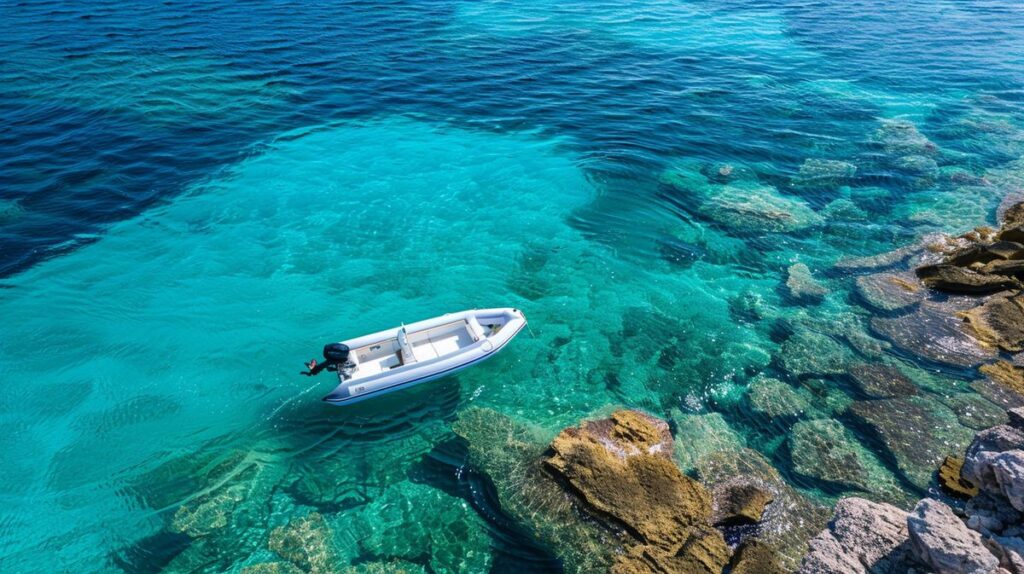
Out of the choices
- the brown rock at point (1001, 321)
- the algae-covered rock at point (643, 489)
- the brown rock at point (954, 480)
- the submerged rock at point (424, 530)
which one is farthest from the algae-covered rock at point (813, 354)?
the submerged rock at point (424, 530)

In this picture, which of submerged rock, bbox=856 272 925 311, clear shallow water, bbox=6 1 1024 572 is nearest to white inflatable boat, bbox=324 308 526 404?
clear shallow water, bbox=6 1 1024 572

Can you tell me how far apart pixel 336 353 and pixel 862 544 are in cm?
1329

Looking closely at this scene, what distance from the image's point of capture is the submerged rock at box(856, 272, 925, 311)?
19.9 m

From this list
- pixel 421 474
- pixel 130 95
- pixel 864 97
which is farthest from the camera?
pixel 864 97

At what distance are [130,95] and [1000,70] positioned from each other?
195 feet

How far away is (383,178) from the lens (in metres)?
27.4

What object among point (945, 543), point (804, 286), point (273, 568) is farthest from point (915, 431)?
point (273, 568)

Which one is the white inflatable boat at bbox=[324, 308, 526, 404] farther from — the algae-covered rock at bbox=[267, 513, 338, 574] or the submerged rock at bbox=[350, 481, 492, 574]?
the algae-covered rock at bbox=[267, 513, 338, 574]

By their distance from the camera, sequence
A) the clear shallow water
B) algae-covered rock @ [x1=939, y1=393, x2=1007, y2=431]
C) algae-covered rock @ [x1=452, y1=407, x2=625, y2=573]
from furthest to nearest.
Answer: algae-covered rock @ [x1=939, y1=393, x2=1007, y2=431]
the clear shallow water
algae-covered rock @ [x1=452, y1=407, x2=625, y2=573]

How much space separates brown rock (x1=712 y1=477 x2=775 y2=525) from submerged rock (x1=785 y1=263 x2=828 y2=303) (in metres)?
9.09

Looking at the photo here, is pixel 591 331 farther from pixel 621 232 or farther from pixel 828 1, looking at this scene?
pixel 828 1

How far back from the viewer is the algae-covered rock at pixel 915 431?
14.6 m

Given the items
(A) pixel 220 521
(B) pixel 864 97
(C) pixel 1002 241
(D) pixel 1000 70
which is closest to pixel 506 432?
(A) pixel 220 521

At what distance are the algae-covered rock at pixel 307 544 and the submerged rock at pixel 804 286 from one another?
17.4 metres
